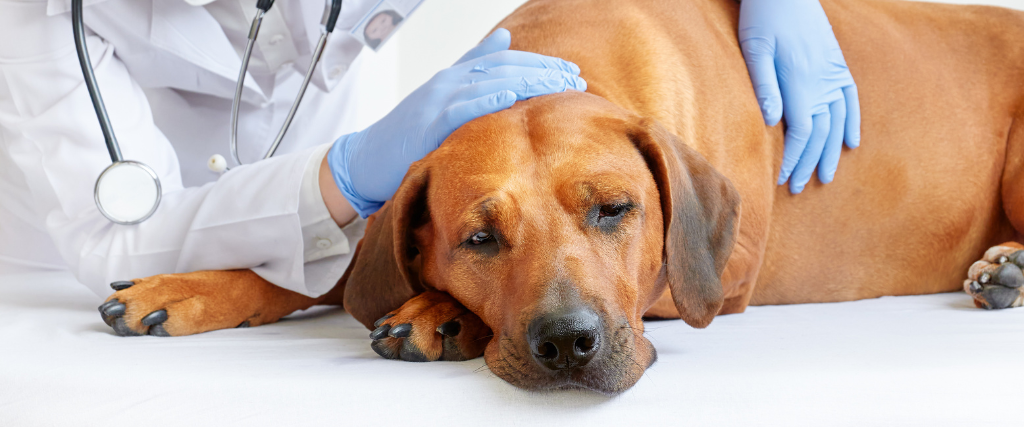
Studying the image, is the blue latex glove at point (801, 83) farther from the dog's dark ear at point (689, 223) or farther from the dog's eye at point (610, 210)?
the dog's eye at point (610, 210)

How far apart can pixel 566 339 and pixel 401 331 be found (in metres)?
0.49

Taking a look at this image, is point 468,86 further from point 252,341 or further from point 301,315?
point 301,315

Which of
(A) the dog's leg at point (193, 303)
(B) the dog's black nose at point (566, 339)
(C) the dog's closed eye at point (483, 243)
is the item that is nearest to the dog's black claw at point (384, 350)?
(C) the dog's closed eye at point (483, 243)

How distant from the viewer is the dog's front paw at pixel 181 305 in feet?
6.99

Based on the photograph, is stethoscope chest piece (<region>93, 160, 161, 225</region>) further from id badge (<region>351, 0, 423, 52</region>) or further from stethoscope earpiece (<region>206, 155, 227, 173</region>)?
id badge (<region>351, 0, 423, 52</region>)

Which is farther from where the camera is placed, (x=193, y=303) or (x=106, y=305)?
(x=193, y=303)

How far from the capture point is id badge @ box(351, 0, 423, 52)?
9.86ft

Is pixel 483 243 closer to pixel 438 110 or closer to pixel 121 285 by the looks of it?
pixel 438 110

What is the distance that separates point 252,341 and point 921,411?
1.65 meters

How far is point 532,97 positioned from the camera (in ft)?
6.97

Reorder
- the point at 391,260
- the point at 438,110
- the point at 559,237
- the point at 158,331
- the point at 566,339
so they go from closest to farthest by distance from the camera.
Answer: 1. the point at 566,339
2. the point at 559,237
3. the point at 391,260
4. the point at 158,331
5. the point at 438,110

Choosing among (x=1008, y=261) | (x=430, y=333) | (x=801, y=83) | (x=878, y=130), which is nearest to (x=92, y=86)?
(x=430, y=333)

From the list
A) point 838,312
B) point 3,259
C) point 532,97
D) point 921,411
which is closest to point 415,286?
point 532,97

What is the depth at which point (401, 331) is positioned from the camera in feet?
5.88
